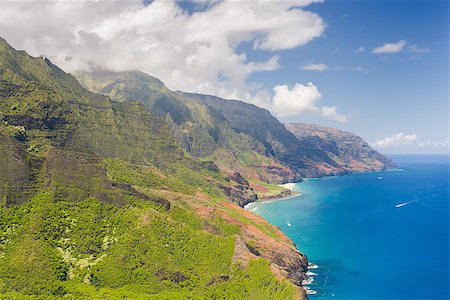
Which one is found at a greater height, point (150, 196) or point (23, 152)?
point (23, 152)

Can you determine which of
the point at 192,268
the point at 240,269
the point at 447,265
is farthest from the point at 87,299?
the point at 447,265

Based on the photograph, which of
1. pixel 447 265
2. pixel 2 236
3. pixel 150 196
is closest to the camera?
pixel 2 236

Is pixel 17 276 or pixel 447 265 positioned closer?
pixel 17 276

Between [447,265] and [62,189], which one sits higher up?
[62,189]

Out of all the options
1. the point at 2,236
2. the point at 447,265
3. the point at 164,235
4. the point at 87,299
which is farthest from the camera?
the point at 447,265

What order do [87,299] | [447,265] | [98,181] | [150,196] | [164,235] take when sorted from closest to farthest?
1. [87,299]
2. [164,235]
3. [98,181]
4. [150,196]
5. [447,265]

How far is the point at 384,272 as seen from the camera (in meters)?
191

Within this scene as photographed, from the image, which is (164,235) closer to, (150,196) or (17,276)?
(150,196)

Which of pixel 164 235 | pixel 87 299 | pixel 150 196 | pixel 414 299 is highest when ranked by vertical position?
pixel 150 196

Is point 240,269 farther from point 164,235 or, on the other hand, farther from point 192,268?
point 164,235

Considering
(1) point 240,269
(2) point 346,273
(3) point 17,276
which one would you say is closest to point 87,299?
(3) point 17,276

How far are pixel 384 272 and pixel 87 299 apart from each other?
414ft

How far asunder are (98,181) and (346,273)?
109495 mm

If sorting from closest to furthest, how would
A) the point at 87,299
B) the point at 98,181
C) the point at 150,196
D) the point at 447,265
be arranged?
the point at 87,299, the point at 98,181, the point at 150,196, the point at 447,265
